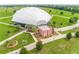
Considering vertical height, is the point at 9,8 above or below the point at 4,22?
above

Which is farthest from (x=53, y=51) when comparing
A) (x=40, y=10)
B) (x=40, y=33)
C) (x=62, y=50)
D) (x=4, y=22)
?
(x=4, y=22)

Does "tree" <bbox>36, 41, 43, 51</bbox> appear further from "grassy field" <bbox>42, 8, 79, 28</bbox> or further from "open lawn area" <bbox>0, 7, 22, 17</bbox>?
"open lawn area" <bbox>0, 7, 22, 17</bbox>

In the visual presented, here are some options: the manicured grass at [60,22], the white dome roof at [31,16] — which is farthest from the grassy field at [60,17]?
the white dome roof at [31,16]

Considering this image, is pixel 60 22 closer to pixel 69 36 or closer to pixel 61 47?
pixel 69 36

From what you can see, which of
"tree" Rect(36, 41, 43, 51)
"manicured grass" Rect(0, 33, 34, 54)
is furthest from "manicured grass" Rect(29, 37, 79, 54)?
"manicured grass" Rect(0, 33, 34, 54)

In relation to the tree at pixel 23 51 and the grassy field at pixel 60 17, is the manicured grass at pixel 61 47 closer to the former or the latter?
the tree at pixel 23 51
